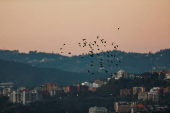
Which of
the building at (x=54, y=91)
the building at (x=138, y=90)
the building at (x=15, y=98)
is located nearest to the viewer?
the building at (x=15, y=98)

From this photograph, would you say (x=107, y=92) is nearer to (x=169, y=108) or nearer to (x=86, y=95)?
(x=86, y=95)

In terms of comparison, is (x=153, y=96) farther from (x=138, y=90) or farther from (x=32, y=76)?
(x=32, y=76)

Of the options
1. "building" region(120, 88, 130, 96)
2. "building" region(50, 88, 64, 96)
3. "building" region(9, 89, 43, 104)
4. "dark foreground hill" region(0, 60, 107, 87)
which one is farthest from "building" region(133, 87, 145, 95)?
"dark foreground hill" region(0, 60, 107, 87)

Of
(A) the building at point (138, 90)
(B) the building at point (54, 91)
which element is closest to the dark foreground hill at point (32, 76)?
(B) the building at point (54, 91)

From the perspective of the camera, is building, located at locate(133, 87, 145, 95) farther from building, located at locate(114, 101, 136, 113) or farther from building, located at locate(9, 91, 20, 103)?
building, located at locate(9, 91, 20, 103)

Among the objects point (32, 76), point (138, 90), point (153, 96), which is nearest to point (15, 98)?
point (153, 96)

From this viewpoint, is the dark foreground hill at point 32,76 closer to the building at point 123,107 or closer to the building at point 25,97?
the building at point 25,97

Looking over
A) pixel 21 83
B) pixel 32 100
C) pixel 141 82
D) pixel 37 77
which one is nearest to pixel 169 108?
pixel 32 100

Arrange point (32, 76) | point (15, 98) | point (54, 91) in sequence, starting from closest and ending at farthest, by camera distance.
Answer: point (15, 98) < point (54, 91) < point (32, 76)
